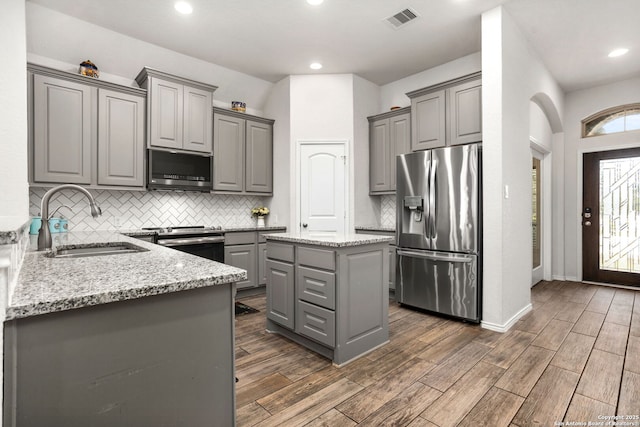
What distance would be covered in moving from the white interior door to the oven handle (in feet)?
3.78

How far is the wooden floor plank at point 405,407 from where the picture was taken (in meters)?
1.71

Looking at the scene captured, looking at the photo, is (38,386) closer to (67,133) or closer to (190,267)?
(190,267)

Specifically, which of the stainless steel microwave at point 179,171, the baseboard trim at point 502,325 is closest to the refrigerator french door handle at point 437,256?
the baseboard trim at point 502,325

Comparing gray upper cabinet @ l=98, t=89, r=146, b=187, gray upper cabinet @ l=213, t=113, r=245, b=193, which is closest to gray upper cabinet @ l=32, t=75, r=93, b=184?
gray upper cabinet @ l=98, t=89, r=146, b=187

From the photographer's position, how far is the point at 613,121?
471cm

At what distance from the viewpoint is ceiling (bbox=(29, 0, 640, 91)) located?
9.79 ft

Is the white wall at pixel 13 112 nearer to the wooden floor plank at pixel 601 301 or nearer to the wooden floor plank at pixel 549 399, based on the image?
the wooden floor plank at pixel 549 399

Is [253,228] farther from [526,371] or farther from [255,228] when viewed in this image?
[526,371]

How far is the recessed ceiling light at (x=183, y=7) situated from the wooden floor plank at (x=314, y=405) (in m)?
3.37

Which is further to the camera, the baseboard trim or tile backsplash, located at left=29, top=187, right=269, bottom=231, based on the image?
tile backsplash, located at left=29, top=187, right=269, bottom=231

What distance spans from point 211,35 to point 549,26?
11.4 ft

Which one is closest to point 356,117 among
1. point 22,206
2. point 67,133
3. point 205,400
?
point 67,133

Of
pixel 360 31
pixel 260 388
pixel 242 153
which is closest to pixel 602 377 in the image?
pixel 260 388

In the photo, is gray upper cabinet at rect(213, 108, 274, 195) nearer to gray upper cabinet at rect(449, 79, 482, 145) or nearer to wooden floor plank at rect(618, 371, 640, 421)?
gray upper cabinet at rect(449, 79, 482, 145)
